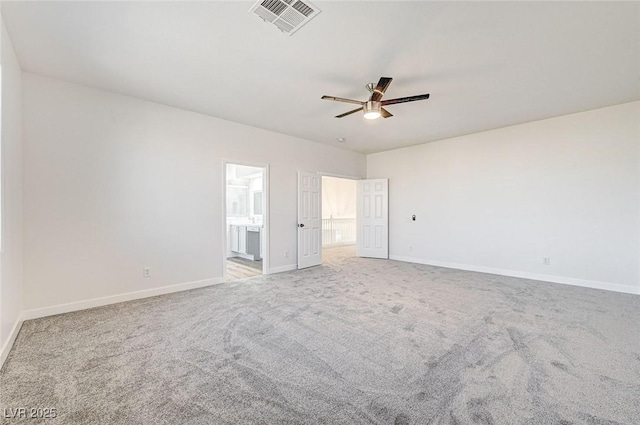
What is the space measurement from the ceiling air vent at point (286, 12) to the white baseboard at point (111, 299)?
367 cm

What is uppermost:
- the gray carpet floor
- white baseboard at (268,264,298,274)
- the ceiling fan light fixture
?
the ceiling fan light fixture

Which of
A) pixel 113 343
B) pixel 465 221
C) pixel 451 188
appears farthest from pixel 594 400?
pixel 451 188

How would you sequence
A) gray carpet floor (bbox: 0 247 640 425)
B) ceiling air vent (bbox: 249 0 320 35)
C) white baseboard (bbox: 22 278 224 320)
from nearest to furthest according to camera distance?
gray carpet floor (bbox: 0 247 640 425)
ceiling air vent (bbox: 249 0 320 35)
white baseboard (bbox: 22 278 224 320)

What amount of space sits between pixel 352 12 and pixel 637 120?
4663 mm

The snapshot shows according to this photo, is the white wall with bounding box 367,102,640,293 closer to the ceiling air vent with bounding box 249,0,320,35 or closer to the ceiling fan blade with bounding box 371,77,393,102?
the ceiling fan blade with bounding box 371,77,393,102

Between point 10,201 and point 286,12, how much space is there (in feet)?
10.0

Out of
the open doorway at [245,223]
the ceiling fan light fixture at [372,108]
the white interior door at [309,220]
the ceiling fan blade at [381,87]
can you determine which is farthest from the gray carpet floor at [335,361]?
the ceiling fan blade at [381,87]

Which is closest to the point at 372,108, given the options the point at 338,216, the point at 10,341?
the point at 10,341

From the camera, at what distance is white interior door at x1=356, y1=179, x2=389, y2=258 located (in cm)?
681

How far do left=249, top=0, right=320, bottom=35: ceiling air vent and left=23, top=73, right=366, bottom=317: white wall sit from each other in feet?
8.47

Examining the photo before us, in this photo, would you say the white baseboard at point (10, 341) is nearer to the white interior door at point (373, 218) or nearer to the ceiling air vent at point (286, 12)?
the ceiling air vent at point (286, 12)

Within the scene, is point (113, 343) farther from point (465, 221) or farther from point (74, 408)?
point (465, 221)

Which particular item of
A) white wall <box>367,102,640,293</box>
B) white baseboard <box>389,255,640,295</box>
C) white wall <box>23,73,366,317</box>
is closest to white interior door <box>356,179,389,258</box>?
white wall <box>367,102,640,293</box>

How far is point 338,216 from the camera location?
33.9 feet
